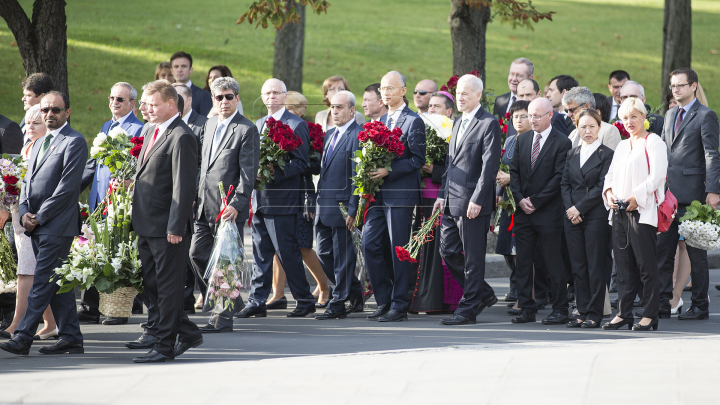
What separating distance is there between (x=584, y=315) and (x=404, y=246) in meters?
1.89

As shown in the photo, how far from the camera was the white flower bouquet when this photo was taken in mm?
8398

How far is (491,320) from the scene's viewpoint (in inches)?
340

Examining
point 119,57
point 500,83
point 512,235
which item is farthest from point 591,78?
point 512,235

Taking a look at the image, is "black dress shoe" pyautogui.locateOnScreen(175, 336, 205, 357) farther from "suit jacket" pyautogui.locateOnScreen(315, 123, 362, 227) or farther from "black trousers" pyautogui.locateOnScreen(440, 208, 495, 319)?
"black trousers" pyautogui.locateOnScreen(440, 208, 495, 319)

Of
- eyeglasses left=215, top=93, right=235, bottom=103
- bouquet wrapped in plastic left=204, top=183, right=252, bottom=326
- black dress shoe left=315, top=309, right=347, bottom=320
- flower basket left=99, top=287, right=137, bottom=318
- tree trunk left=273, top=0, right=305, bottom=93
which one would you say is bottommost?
black dress shoe left=315, top=309, right=347, bottom=320

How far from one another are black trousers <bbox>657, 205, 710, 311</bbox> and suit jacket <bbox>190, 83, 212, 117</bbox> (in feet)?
18.5

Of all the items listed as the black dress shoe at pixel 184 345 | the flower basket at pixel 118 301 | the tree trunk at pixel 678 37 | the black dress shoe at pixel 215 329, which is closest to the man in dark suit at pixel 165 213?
the black dress shoe at pixel 184 345

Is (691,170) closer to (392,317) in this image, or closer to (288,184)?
(392,317)

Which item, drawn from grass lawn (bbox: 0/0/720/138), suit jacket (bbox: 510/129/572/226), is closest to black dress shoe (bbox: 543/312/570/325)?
suit jacket (bbox: 510/129/572/226)

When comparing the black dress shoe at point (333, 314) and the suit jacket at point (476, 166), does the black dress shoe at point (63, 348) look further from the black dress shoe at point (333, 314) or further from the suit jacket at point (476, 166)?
the suit jacket at point (476, 166)

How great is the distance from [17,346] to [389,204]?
147 inches

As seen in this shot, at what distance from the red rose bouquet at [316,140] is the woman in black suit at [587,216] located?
2.68 metres

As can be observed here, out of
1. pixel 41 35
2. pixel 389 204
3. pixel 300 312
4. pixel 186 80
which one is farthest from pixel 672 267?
pixel 41 35

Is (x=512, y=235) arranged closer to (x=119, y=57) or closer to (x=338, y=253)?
(x=338, y=253)
